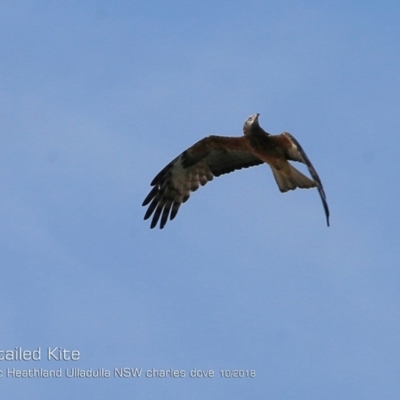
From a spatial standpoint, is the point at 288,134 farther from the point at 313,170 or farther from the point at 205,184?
the point at 205,184

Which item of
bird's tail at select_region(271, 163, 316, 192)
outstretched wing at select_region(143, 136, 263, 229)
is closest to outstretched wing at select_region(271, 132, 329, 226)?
bird's tail at select_region(271, 163, 316, 192)

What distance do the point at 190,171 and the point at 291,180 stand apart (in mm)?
2072

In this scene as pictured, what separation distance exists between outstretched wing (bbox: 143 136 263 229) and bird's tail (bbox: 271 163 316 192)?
1033mm

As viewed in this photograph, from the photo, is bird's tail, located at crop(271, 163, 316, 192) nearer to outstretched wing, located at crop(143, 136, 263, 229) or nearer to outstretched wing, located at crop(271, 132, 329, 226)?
outstretched wing, located at crop(271, 132, 329, 226)

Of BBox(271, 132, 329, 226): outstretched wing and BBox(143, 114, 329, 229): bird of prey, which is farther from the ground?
BBox(143, 114, 329, 229): bird of prey

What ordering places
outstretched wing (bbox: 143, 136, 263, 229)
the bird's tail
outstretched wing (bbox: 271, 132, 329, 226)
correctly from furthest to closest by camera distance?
outstretched wing (bbox: 143, 136, 263, 229)
the bird's tail
outstretched wing (bbox: 271, 132, 329, 226)

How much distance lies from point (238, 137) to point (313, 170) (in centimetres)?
218

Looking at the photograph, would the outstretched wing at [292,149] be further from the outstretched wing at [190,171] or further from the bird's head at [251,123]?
the outstretched wing at [190,171]

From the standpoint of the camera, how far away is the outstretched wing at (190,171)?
1684 centimetres

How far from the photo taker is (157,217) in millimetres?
16953

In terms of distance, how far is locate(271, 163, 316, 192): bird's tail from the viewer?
51.1ft

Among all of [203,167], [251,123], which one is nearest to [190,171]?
[203,167]

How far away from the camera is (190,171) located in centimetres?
1720

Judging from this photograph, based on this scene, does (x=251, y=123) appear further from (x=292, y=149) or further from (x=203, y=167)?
(x=203, y=167)
